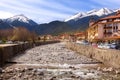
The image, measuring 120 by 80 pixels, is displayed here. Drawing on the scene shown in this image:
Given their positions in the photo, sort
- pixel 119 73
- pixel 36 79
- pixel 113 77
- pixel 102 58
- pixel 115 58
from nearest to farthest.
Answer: pixel 36 79, pixel 113 77, pixel 119 73, pixel 115 58, pixel 102 58

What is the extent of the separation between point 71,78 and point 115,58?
9138mm

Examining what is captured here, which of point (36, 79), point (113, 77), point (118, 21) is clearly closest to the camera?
point (36, 79)

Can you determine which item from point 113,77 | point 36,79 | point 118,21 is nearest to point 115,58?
point 113,77

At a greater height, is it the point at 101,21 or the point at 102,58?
the point at 101,21

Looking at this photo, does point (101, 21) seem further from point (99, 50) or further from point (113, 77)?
point (113, 77)

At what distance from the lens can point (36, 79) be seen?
24.7m

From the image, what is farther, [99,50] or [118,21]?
[118,21]

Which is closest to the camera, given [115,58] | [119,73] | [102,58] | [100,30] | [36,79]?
[36,79]

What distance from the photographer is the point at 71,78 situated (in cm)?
2556

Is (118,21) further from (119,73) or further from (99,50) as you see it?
(119,73)

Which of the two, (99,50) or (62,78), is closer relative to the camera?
(62,78)

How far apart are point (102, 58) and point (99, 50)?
2771 millimetres

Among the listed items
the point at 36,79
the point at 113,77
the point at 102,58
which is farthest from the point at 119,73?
the point at 102,58

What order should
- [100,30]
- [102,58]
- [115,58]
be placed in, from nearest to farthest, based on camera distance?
[115,58], [102,58], [100,30]
